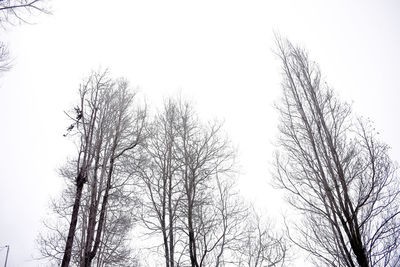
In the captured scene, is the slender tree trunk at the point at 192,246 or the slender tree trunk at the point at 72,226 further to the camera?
the slender tree trunk at the point at 72,226

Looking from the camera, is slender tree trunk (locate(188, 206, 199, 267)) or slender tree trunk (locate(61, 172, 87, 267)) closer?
slender tree trunk (locate(188, 206, 199, 267))

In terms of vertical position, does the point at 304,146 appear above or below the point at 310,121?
below

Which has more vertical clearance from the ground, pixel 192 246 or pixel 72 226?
pixel 72 226

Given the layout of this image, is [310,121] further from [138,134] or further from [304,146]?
[138,134]

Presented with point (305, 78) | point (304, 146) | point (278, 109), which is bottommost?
point (304, 146)

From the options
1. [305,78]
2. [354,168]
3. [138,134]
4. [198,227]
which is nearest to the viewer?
[354,168]

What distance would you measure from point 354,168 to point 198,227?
4.46 metres

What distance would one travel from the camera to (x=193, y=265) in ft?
18.8

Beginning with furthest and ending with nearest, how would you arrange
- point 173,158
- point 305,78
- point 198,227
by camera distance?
point 173,158 < point 305,78 < point 198,227

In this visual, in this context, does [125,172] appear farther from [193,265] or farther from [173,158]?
[193,265]

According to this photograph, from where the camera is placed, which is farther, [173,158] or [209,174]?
[173,158]

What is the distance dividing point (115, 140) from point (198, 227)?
4574 mm

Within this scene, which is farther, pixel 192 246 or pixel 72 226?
pixel 72 226

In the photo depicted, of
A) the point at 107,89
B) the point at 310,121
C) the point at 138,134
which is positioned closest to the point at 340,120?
the point at 310,121
